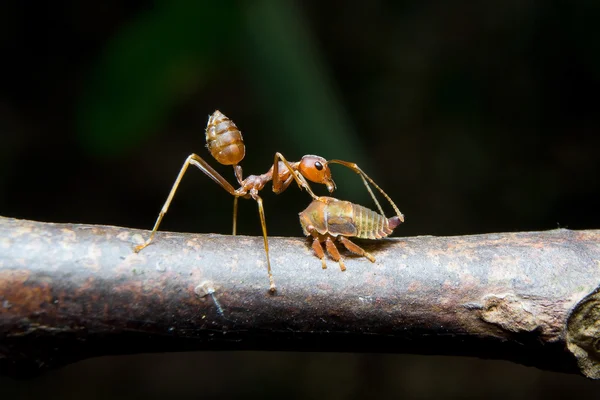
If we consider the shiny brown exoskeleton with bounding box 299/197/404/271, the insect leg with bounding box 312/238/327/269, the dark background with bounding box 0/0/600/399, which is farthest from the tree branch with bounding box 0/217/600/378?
the dark background with bounding box 0/0/600/399

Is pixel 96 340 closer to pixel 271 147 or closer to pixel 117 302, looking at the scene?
pixel 117 302

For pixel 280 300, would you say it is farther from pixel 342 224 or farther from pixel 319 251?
pixel 342 224

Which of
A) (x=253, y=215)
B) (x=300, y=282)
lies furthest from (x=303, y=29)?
(x=300, y=282)

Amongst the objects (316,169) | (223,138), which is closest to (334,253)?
(316,169)

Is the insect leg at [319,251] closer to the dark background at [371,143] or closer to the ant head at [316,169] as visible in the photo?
the ant head at [316,169]

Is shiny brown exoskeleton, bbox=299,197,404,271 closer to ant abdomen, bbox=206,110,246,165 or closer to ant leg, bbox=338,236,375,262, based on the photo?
ant leg, bbox=338,236,375,262
